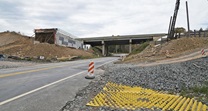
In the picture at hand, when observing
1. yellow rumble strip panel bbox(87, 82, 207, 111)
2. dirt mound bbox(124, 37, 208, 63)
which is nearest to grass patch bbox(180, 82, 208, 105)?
yellow rumble strip panel bbox(87, 82, 207, 111)

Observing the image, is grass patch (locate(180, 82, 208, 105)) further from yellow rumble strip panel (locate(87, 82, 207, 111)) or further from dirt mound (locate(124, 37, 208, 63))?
dirt mound (locate(124, 37, 208, 63))

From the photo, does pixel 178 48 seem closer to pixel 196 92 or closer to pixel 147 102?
pixel 196 92

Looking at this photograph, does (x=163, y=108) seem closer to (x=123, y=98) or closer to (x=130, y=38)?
(x=123, y=98)

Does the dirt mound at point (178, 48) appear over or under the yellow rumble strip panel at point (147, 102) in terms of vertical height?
over

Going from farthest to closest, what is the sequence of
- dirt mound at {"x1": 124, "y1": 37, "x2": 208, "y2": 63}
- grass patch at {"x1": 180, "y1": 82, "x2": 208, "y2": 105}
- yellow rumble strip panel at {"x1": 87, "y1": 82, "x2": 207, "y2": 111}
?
dirt mound at {"x1": 124, "y1": 37, "x2": 208, "y2": 63}
grass patch at {"x1": 180, "y1": 82, "x2": 208, "y2": 105}
yellow rumble strip panel at {"x1": 87, "y1": 82, "x2": 207, "y2": 111}

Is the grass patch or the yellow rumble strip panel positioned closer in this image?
the yellow rumble strip panel

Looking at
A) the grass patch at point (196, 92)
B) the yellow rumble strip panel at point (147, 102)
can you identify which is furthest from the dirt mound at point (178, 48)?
→ the yellow rumble strip panel at point (147, 102)

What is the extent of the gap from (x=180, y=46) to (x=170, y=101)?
82.2 ft

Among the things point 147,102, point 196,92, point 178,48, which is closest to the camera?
point 147,102

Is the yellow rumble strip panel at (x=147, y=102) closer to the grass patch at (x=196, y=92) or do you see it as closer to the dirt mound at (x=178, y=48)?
the grass patch at (x=196, y=92)

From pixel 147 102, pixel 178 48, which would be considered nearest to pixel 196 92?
pixel 147 102

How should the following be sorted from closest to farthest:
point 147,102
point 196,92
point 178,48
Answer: point 147,102 → point 196,92 → point 178,48

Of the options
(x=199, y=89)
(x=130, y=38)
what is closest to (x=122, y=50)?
(x=130, y=38)

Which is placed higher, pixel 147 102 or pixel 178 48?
pixel 178 48
